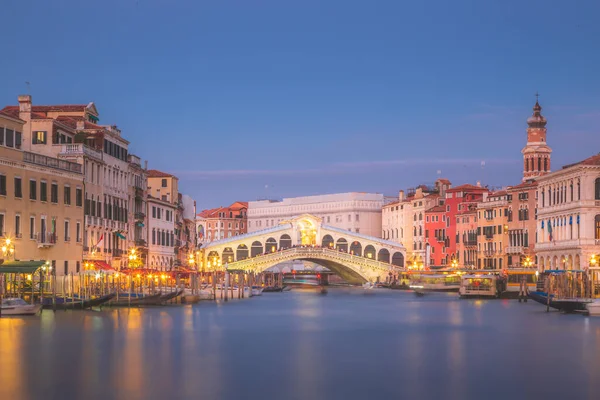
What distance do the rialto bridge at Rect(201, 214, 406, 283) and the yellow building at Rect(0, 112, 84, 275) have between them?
37003mm

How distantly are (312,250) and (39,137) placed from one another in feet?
129

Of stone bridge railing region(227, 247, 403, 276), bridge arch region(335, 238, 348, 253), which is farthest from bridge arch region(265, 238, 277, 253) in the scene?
stone bridge railing region(227, 247, 403, 276)

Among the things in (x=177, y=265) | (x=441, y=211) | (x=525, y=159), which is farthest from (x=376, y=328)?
(x=441, y=211)

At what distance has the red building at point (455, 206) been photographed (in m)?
90.7

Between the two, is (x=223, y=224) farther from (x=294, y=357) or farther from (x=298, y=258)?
(x=294, y=357)

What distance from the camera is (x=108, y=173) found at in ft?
172

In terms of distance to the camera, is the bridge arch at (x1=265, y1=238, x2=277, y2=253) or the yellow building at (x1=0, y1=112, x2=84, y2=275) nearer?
the yellow building at (x1=0, y1=112, x2=84, y2=275)

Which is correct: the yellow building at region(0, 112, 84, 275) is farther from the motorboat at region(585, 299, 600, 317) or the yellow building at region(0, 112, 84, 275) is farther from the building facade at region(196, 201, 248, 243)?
the building facade at region(196, 201, 248, 243)

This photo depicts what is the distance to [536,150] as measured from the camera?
82562mm

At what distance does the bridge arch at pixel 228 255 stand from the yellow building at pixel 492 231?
65.2 ft

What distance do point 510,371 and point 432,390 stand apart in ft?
11.4

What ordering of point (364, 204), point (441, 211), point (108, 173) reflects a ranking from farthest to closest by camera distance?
point (364, 204) < point (441, 211) < point (108, 173)

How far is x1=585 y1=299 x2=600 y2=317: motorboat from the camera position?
41531 mm

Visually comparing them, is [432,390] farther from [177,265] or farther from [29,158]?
[177,265]
